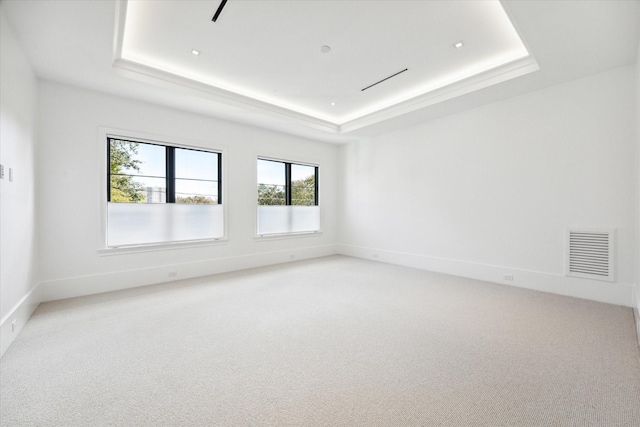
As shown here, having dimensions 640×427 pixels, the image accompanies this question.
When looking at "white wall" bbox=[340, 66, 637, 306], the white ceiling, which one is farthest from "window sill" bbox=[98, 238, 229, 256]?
"white wall" bbox=[340, 66, 637, 306]

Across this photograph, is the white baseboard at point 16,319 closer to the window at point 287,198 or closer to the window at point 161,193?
→ the window at point 161,193

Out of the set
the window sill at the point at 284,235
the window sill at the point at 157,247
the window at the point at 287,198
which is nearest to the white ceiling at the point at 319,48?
the window at the point at 287,198

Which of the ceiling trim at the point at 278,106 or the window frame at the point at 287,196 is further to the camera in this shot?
the window frame at the point at 287,196

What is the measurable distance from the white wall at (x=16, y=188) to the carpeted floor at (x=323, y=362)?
32cm

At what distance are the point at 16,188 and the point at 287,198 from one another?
13.7ft

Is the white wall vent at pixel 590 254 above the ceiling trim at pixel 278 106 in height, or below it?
below

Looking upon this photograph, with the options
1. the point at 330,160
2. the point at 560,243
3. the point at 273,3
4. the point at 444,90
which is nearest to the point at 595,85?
the point at 444,90

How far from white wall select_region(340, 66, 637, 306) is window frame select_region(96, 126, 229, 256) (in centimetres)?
324

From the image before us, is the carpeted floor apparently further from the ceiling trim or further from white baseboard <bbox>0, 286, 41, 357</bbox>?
the ceiling trim

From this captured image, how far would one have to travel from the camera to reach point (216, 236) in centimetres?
506

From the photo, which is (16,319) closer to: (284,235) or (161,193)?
(161,193)

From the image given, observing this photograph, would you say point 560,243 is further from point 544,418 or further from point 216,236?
point 216,236

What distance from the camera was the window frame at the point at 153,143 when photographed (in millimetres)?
3898

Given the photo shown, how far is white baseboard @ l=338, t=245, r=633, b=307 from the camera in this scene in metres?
3.40
